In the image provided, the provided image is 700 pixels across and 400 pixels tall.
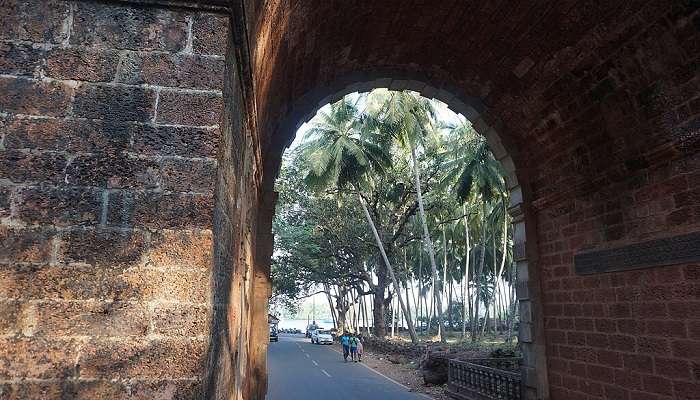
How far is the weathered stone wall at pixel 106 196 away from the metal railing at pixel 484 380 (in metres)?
8.22

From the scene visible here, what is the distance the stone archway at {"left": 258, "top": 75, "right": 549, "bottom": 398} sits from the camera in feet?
24.1

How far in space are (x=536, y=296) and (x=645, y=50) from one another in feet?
12.5

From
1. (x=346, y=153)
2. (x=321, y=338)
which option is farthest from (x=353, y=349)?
(x=321, y=338)

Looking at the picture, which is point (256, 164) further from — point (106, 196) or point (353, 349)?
point (353, 349)

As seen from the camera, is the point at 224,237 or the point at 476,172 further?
the point at 476,172

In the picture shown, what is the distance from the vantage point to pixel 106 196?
2.22 m

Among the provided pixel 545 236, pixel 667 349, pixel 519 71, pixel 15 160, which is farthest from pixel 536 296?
pixel 15 160

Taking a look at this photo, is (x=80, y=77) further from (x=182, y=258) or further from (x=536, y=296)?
(x=536, y=296)

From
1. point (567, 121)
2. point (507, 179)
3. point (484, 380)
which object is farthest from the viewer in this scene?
point (484, 380)

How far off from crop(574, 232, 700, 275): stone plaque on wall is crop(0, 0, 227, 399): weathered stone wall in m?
5.06

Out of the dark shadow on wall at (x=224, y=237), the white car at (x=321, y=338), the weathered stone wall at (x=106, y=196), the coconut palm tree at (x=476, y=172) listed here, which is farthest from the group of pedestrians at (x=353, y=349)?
the weathered stone wall at (x=106, y=196)

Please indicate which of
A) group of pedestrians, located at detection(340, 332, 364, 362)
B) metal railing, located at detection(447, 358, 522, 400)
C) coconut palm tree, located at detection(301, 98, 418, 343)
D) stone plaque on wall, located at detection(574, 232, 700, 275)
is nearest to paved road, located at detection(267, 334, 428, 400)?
metal railing, located at detection(447, 358, 522, 400)

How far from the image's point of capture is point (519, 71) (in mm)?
6883

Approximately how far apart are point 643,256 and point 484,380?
18.8ft
